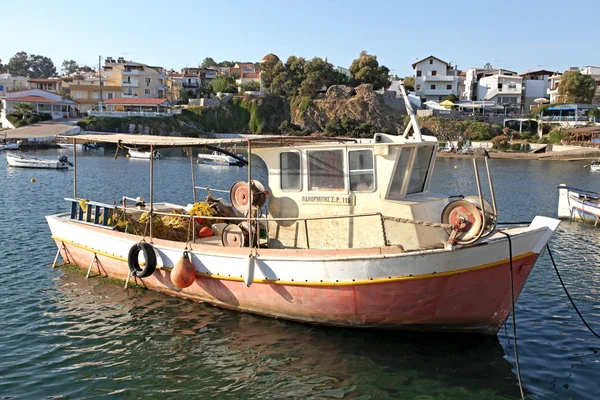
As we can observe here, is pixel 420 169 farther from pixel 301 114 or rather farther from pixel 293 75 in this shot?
pixel 293 75

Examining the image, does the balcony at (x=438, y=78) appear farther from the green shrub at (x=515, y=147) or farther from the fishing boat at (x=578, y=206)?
the fishing boat at (x=578, y=206)

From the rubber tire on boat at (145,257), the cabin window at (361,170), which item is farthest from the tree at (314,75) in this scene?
the cabin window at (361,170)

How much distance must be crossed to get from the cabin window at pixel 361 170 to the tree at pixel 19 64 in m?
173

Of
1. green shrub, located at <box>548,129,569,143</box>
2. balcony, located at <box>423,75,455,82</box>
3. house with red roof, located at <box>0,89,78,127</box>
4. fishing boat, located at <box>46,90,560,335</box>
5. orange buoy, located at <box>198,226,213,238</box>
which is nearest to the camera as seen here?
fishing boat, located at <box>46,90,560,335</box>

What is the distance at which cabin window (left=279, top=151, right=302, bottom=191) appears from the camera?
11008 millimetres

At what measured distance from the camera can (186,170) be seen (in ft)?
166

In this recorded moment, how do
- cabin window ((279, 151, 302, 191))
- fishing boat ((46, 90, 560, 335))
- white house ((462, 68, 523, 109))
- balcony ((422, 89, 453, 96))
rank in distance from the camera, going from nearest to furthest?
fishing boat ((46, 90, 560, 335))
cabin window ((279, 151, 302, 191))
white house ((462, 68, 523, 109))
balcony ((422, 89, 453, 96))

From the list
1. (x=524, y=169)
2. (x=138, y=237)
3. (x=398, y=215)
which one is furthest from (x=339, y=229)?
(x=524, y=169)

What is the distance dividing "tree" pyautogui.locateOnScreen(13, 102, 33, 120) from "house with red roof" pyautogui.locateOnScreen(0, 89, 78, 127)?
195 cm

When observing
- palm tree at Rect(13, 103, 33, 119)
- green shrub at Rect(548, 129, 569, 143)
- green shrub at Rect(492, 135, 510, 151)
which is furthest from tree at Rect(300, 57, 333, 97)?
palm tree at Rect(13, 103, 33, 119)

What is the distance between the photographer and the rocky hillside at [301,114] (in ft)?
284

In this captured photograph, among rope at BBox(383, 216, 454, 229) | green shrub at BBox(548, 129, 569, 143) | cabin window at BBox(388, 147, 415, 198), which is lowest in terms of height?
rope at BBox(383, 216, 454, 229)

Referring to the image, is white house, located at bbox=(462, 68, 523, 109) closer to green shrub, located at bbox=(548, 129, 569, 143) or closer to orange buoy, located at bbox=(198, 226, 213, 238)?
green shrub, located at bbox=(548, 129, 569, 143)

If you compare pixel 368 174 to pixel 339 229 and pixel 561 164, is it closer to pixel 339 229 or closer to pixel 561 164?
pixel 339 229
